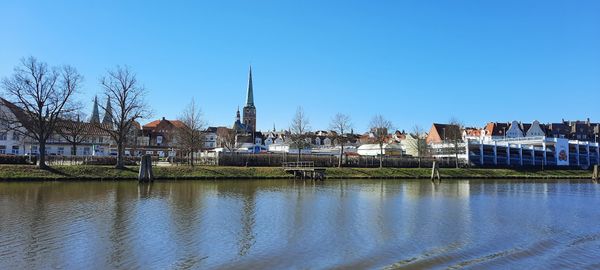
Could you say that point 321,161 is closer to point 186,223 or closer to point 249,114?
point 186,223

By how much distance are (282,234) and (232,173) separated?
37255 mm

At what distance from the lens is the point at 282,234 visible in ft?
64.7

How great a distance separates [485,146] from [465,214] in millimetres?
67515

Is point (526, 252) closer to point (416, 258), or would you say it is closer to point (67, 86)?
point (416, 258)

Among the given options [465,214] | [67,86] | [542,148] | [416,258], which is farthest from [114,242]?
[542,148]

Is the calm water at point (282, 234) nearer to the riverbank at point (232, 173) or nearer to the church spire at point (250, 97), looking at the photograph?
the riverbank at point (232, 173)

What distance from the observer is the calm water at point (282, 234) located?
1519 centimetres

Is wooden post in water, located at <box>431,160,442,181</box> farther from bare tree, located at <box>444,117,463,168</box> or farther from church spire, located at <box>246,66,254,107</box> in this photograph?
church spire, located at <box>246,66,254,107</box>

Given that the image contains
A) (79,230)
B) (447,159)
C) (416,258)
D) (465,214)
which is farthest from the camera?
(447,159)

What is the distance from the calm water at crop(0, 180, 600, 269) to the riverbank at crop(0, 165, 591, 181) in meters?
15.2

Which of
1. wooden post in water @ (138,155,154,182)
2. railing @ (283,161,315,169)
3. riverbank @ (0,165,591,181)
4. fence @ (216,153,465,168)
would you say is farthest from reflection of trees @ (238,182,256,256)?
fence @ (216,153,465,168)

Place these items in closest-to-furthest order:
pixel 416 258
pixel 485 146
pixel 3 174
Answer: pixel 416 258, pixel 3 174, pixel 485 146

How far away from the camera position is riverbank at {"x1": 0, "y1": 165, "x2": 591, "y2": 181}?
46.9 metres

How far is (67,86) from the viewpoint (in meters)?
50.7
